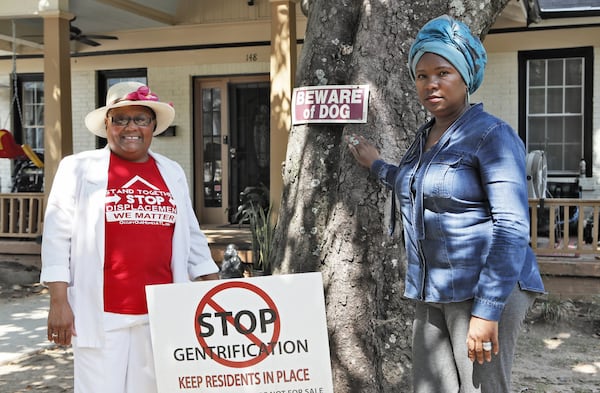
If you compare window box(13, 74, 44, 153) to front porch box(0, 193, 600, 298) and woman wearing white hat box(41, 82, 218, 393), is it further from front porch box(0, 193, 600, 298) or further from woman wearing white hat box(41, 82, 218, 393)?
woman wearing white hat box(41, 82, 218, 393)

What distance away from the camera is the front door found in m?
11.5

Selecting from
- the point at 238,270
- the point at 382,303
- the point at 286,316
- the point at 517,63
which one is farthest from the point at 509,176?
the point at 517,63

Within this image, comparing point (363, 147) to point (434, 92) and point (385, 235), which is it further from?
point (434, 92)

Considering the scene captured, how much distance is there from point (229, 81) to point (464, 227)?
952 centimetres

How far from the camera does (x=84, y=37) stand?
1114cm

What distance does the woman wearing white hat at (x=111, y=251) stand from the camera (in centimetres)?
293

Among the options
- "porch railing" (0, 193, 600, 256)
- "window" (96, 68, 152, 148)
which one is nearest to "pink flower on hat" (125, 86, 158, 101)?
"porch railing" (0, 193, 600, 256)

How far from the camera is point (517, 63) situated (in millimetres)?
10398

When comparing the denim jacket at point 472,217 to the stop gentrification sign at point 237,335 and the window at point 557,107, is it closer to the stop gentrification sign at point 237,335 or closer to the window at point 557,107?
the stop gentrification sign at point 237,335

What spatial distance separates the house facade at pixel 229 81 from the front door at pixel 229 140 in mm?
16

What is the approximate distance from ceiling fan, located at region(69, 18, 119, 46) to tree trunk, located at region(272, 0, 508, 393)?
8.00 metres

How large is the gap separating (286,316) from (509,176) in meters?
1.11

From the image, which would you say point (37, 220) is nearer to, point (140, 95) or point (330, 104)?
point (330, 104)

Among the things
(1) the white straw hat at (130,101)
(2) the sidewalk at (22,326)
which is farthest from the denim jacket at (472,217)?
(2) the sidewalk at (22,326)
